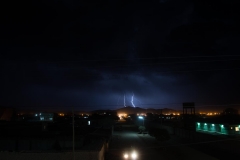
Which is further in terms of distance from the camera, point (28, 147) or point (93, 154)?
point (28, 147)

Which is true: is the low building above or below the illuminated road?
above

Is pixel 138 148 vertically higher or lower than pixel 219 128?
lower

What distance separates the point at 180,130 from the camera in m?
50.2

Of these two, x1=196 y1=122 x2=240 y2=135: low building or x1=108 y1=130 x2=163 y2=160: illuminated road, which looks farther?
x1=196 y1=122 x2=240 y2=135: low building

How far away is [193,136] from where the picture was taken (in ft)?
136

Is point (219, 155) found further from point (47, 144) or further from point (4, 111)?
point (4, 111)

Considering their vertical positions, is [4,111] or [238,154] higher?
[4,111]

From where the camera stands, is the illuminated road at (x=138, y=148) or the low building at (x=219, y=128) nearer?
the illuminated road at (x=138, y=148)

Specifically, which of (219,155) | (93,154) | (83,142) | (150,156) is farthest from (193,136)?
(93,154)

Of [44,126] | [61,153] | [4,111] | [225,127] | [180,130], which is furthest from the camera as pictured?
[4,111]

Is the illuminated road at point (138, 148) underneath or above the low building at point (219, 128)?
underneath

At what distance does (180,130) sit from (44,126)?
2671 centimetres

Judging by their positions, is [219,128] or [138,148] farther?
[219,128]

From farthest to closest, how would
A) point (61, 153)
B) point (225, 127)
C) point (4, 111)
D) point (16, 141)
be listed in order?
point (4, 111) < point (225, 127) < point (16, 141) < point (61, 153)
